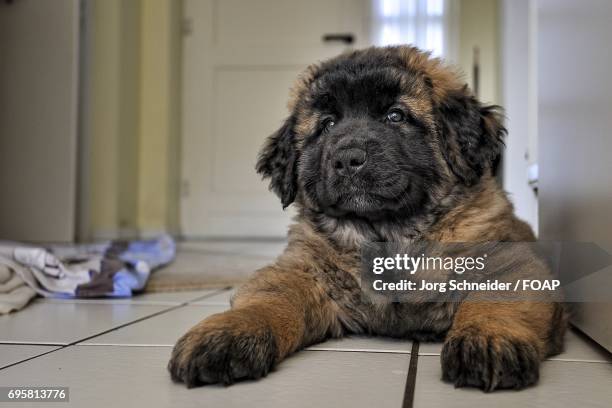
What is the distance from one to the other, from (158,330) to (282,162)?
1.90ft

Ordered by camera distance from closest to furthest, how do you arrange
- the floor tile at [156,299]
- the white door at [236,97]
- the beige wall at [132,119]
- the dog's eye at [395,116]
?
the dog's eye at [395,116] < the floor tile at [156,299] < the beige wall at [132,119] < the white door at [236,97]

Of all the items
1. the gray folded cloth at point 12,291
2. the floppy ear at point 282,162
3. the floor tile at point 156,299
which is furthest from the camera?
the floor tile at point 156,299

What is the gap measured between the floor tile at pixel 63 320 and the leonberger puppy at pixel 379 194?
19.1 inches

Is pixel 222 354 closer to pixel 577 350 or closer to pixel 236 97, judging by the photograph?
pixel 577 350

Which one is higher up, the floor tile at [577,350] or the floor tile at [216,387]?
the floor tile at [216,387]

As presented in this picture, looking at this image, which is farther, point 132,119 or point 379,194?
point 132,119

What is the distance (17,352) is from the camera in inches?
52.5

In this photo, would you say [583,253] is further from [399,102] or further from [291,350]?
[291,350]

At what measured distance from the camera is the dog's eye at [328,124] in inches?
65.2

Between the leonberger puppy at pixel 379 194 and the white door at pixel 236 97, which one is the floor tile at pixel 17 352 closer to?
the leonberger puppy at pixel 379 194

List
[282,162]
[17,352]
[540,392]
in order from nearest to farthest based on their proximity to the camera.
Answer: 1. [540,392]
2. [17,352]
3. [282,162]

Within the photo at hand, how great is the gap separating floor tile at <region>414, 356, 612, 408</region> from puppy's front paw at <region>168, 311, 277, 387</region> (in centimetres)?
28

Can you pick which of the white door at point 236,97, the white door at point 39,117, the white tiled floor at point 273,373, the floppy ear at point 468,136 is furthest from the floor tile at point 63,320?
the white door at point 236,97

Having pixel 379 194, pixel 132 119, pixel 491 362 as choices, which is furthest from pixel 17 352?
pixel 132 119
